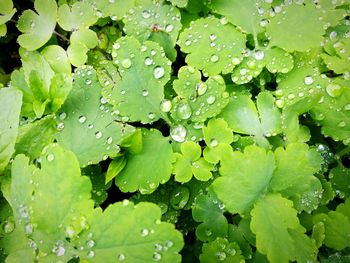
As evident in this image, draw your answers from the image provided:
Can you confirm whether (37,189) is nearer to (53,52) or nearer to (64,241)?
(64,241)

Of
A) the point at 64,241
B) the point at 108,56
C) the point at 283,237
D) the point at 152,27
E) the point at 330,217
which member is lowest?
the point at 330,217

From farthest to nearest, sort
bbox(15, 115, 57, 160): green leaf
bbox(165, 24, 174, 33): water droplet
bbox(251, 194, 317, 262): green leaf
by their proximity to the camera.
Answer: bbox(165, 24, 174, 33): water droplet < bbox(15, 115, 57, 160): green leaf < bbox(251, 194, 317, 262): green leaf

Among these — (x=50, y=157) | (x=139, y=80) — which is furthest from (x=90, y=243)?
(x=139, y=80)

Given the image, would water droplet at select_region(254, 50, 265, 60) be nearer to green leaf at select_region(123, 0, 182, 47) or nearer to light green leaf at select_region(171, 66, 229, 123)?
light green leaf at select_region(171, 66, 229, 123)

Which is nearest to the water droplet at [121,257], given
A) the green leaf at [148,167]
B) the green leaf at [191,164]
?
the green leaf at [148,167]

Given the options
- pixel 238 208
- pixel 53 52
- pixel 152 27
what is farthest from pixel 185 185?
pixel 53 52

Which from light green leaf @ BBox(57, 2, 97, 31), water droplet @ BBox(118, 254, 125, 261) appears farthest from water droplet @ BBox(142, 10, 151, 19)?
water droplet @ BBox(118, 254, 125, 261)

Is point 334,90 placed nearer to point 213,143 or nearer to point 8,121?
point 213,143
